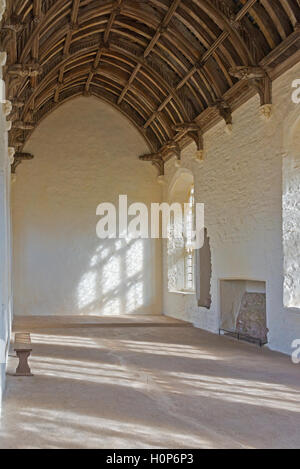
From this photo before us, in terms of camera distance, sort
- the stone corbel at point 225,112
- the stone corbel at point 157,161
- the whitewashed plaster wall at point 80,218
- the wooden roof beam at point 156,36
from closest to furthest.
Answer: the wooden roof beam at point 156,36 < the stone corbel at point 225,112 < the whitewashed plaster wall at point 80,218 < the stone corbel at point 157,161

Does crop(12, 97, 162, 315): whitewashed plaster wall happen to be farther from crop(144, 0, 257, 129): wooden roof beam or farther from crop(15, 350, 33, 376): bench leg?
crop(15, 350, 33, 376): bench leg

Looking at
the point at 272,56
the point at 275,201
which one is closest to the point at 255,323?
the point at 275,201

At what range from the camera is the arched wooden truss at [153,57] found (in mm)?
8453

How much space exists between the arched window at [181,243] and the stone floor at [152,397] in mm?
4872

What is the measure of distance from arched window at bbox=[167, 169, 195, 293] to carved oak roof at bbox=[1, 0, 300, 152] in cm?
130

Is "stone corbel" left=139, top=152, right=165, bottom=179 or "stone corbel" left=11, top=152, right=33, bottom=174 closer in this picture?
"stone corbel" left=11, top=152, right=33, bottom=174

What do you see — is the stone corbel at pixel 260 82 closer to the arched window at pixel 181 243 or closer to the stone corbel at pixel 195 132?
the stone corbel at pixel 195 132

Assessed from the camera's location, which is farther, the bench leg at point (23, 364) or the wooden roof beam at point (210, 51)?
the wooden roof beam at point (210, 51)

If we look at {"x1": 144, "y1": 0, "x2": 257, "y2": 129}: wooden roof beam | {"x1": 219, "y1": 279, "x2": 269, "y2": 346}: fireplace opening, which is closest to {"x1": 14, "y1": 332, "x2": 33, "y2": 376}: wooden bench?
{"x1": 219, "y1": 279, "x2": 269, "y2": 346}: fireplace opening

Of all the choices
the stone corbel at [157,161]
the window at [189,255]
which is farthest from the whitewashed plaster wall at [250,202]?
the stone corbel at [157,161]

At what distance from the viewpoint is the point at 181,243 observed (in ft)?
48.9

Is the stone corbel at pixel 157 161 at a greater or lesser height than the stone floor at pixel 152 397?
greater

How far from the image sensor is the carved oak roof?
332 inches
